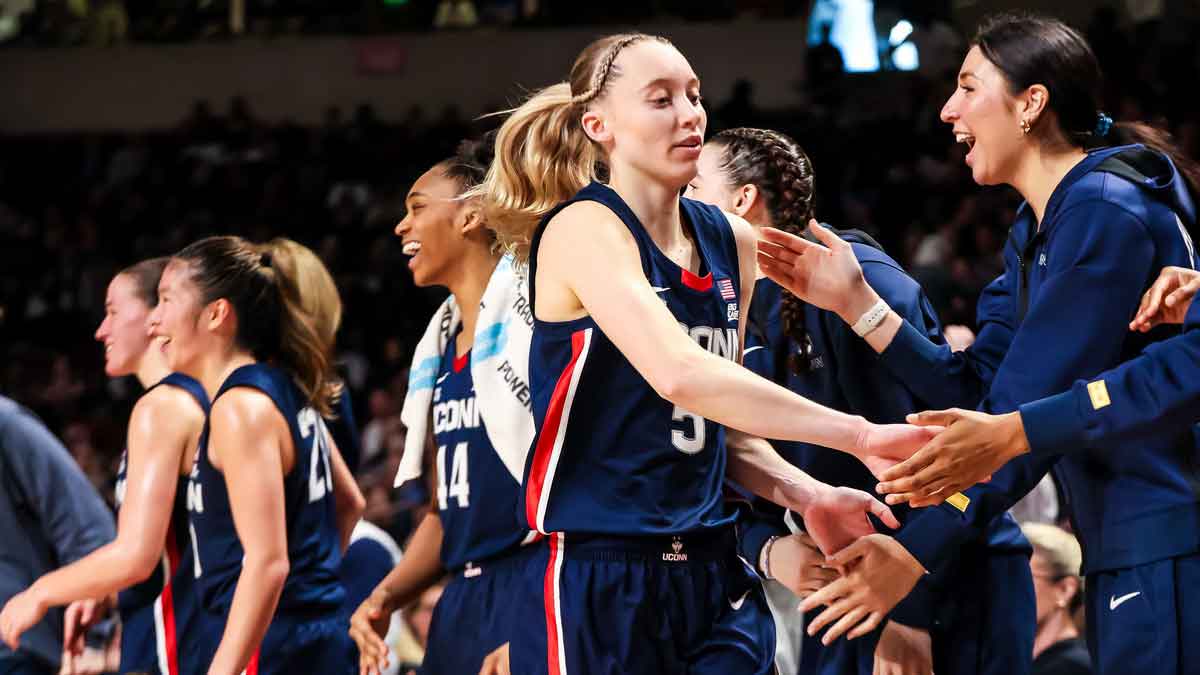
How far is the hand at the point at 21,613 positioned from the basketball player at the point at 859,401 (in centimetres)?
212

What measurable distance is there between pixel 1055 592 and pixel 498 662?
2.62 metres

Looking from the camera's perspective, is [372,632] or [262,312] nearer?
[372,632]

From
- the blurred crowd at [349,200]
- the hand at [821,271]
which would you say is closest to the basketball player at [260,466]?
the hand at [821,271]

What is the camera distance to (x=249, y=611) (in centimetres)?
395

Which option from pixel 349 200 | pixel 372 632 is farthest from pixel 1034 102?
pixel 349 200

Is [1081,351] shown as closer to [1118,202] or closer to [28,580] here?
[1118,202]

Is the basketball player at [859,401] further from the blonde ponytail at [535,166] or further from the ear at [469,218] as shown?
the ear at [469,218]

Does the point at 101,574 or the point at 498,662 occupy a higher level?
Result: the point at 498,662

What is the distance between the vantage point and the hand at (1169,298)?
2873mm

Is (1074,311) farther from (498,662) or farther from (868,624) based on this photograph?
(498,662)

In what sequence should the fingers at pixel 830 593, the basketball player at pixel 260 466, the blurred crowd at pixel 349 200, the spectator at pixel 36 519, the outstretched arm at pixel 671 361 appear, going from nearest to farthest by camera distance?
the outstretched arm at pixel 671 361, the fingers at pixel 830 593, the basketball player at pixel 260 466, the spectator at pixel 36 519, the blurred crowd at pixel 349 200

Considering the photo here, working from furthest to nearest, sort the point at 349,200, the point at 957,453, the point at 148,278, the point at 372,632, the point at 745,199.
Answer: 1. the point at 349,200
2. the point at 148,278
3. the point at 372,632
4. the point at 745,199
5. the point at 957,453

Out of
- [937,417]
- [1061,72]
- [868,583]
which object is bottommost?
[868,583]

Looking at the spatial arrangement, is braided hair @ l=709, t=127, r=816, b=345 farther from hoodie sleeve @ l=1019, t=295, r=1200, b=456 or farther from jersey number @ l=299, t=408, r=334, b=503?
jersey number @ l=299, t=408, r=334, b=503
